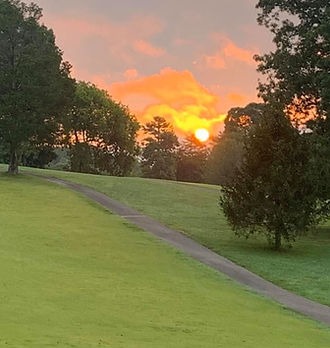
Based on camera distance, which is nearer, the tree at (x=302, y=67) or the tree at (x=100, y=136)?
the tree at (x=302, y=67)

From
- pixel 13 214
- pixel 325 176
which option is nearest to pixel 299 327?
Result: pixel 325 176

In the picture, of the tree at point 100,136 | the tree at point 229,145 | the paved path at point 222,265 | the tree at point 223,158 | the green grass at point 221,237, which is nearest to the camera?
the paved path at point 222,265

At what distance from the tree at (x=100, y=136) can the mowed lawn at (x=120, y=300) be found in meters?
61.1

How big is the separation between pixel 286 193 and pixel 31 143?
32.0 metres

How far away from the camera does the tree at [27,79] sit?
1781 inches

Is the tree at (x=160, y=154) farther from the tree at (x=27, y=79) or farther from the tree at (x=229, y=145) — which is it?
the tree at (x=27, y=79)

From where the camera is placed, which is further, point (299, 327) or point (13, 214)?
point (13, 214)

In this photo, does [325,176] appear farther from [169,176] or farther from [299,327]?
[169,176]

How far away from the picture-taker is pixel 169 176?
100 meters

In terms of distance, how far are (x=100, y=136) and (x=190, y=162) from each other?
25.1 meters

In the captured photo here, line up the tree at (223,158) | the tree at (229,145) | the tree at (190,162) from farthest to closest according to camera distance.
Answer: the tree at (190,162) < the tree at (223,158) < the tree at (229,145)

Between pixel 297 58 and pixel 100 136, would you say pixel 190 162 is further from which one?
pixel 297 58

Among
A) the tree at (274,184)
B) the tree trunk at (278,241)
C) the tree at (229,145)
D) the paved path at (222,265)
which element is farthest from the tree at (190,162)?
the tree at (274,184)

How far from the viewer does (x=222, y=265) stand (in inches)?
828
